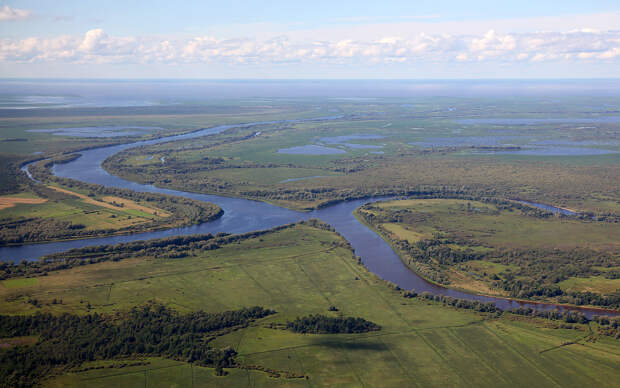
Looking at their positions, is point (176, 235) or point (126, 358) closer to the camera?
point (126, 358)

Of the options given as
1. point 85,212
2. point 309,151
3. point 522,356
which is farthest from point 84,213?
point 309,151

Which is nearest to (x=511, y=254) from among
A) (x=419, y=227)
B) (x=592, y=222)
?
(x=419, y=227)

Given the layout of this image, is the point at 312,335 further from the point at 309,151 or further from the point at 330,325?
the point at 309,151

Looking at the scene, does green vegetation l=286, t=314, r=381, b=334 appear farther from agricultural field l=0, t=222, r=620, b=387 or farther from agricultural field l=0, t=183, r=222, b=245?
agricultural field l=0, t=183, r=222, b=245

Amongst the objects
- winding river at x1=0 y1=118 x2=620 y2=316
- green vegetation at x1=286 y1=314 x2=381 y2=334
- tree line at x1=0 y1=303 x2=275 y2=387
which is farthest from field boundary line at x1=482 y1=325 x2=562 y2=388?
tree line at x1=0 y1=303 x2=275 y2=387

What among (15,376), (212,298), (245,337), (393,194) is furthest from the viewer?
(393,194)

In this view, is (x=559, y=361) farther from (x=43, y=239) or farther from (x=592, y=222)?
(x=43, y=239)

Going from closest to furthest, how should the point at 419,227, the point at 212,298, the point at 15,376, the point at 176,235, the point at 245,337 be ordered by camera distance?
the point at 15,376 < the point at 245,337 < the point at 212,298 < the point at 176,235 < the point at 419,227
